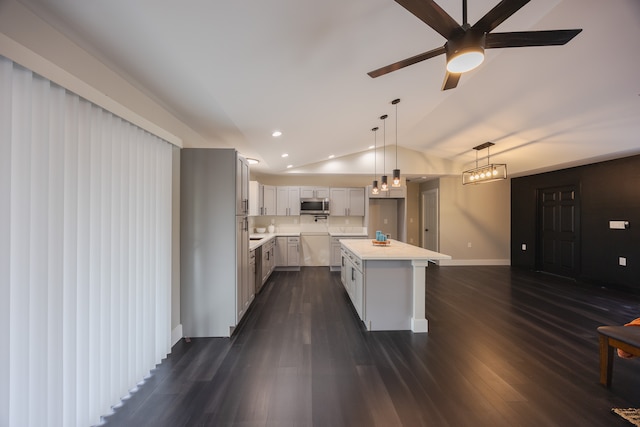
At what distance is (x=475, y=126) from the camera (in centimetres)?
408

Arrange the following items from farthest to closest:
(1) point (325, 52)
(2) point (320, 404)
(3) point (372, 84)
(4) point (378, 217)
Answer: (4) point (378, 217)
(3) point (372, 84)
(1) point (325, 52)
(2) point (320, 404)

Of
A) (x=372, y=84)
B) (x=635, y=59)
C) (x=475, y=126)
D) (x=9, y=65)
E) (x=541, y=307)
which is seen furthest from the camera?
(x=475, y=126)

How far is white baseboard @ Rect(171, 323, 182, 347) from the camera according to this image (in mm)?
2393

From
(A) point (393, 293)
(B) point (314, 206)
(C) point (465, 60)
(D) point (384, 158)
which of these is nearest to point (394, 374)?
(A) point (393, 293)

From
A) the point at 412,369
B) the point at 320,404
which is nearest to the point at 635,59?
the point at 412,369

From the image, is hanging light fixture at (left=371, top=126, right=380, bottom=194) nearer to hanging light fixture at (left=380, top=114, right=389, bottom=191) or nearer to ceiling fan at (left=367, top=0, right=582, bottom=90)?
hanging light fixture at (left=380, top=114, right=389, bottom=191)

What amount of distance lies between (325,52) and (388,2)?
51cm

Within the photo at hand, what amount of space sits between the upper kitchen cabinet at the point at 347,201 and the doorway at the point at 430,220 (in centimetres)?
220

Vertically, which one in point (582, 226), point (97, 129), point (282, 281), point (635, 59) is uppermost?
point (635, 59)

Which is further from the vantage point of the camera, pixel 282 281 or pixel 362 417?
pixel 282 281

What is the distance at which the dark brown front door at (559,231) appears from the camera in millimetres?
4848

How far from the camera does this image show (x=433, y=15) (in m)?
1.22

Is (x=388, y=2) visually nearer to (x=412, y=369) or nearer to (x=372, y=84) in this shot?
(x=372, y=84)

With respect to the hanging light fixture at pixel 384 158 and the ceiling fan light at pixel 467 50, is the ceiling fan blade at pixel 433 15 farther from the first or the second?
the hanging light fixture at pixel 384 158
